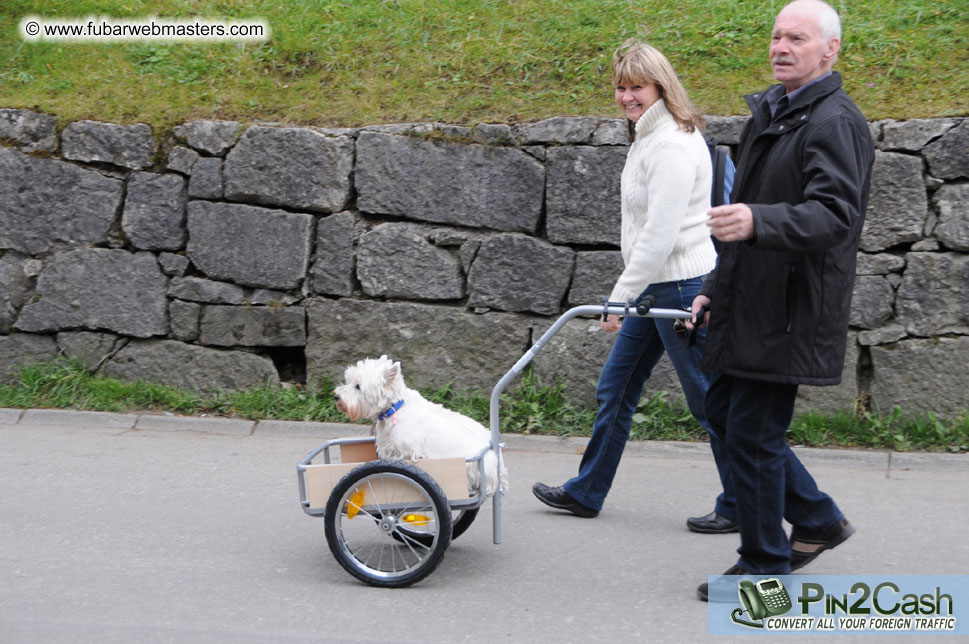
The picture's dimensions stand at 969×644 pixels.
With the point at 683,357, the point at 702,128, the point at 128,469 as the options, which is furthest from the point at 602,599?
the point at 128,469

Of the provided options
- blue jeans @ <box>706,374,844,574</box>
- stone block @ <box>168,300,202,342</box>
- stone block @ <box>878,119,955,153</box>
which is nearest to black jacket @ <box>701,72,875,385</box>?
blue jeans @ <box>706,374,844,574</box>

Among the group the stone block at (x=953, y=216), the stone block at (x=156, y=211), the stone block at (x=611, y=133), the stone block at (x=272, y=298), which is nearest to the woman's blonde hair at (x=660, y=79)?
the stone block at (x=611, y=133)

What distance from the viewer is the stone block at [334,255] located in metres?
6.39

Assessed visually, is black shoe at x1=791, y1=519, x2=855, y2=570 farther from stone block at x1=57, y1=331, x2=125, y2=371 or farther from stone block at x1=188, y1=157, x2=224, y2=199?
stone block at x1=57, y1=331, x2=125, y2=371

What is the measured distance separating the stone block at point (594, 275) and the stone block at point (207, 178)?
2.36m

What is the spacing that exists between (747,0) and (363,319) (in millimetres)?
3733

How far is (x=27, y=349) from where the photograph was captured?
6793 mm

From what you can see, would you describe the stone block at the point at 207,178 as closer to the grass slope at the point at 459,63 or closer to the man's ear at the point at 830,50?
the grass slope at the point at 459,63

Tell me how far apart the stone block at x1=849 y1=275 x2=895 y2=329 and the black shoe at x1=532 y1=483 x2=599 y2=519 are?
220 cm

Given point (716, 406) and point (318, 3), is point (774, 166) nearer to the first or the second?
point (716, 406)

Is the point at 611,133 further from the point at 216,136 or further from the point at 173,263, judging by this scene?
the point at 173,263

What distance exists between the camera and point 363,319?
6410 millimetres

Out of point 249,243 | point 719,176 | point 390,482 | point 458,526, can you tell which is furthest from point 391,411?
point 249,243

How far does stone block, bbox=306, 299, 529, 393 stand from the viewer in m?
6.30
